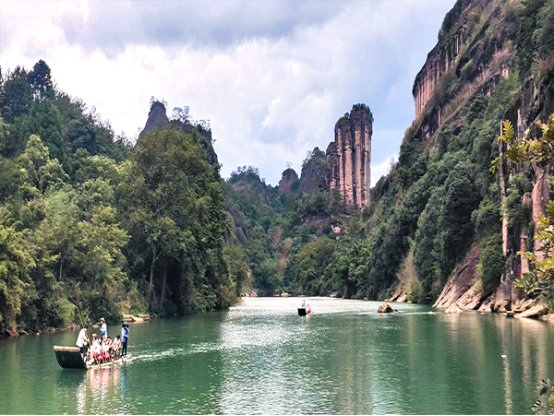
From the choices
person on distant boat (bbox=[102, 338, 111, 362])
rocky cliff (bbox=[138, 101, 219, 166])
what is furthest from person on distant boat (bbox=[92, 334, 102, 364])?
rocky cliff (bbox=[138, 101, 219, 166])

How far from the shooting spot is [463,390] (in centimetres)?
2141

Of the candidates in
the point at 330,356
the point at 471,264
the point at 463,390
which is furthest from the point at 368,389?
the point at 471,264

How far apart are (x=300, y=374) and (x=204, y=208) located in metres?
39.5

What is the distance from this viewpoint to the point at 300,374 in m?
25.4

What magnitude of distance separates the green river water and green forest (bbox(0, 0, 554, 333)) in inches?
181

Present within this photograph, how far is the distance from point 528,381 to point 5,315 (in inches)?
1179

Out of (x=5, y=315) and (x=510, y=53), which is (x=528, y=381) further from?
(x=510, y=53)

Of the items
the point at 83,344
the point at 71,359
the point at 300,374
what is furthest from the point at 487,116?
the point at 71,359

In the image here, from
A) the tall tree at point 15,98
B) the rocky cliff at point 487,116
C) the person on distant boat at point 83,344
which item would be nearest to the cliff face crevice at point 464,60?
the rocky cliff at point 487,116

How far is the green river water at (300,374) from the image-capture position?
19.7 metres

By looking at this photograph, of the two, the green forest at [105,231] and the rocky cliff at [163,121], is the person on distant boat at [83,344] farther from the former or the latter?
the rocky cliff at [163,121]

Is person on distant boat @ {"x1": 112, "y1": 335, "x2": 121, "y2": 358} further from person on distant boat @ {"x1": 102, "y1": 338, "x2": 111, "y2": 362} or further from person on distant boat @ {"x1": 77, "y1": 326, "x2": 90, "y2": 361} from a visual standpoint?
person on distant boat @ {"x1": 77, "y1": 326, "x2": 90, "y2": 361}

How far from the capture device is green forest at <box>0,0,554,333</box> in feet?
147

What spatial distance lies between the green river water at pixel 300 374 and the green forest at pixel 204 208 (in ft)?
15.1
